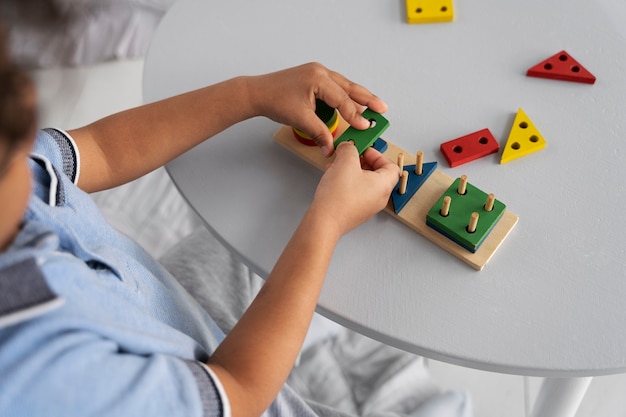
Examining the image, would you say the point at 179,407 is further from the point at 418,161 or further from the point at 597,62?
the point at 597,62

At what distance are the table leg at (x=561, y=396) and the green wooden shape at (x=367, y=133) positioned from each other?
13.8 inches

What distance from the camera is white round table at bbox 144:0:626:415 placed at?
56cm

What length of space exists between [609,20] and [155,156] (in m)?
0.55

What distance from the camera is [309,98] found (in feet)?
2.19

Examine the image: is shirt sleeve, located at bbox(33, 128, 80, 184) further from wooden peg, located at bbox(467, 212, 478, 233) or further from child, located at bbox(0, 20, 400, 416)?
wooden peg, located at bbox(467, 212, 478, 233)

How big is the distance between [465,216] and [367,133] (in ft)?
0.42

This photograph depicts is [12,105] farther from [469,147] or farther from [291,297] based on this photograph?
[469,147]

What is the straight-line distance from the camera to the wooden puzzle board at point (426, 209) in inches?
23.4

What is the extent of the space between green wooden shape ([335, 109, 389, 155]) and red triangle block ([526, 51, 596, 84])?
0.64 ft

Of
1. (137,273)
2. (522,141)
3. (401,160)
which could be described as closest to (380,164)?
(401,160)

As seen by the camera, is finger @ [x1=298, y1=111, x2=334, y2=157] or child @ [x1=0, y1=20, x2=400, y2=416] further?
finger @ [x1=298, y1=111, x2=334, y2=157]

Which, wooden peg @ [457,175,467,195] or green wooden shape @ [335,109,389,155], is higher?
green wooden shape @ [335,109,389,155]

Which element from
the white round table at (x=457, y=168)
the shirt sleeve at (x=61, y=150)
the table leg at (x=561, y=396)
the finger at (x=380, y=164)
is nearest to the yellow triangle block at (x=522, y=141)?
the white round table at (x=457, y=168)

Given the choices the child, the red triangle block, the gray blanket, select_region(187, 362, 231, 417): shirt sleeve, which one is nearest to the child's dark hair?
the child
